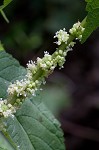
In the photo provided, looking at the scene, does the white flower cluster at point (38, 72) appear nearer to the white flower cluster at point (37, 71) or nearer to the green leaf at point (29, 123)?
the white flower cluster at point (37, 71)

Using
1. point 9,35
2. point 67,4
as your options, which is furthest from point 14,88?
point 67,4

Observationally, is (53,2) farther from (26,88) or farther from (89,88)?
(26,88)

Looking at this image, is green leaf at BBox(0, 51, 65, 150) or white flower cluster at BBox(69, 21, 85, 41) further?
green leaf at BBox(0, 51, 65, 150)

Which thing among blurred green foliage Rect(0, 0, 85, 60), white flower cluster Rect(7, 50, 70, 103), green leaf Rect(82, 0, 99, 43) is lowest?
white flower cluster Rect(7, 50, 70, 103)

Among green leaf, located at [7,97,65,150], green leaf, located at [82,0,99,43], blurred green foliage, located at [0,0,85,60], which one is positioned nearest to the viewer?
green leaf, located at [82,0,99,43]

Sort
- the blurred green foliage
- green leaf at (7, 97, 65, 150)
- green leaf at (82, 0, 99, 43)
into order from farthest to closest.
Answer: the blurred green foliage → green leaf at (7, 97, 65, 150) → green leaf at (82, 0, 99, 43)

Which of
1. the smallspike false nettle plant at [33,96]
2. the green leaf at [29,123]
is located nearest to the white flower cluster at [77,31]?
the smallspike false nettle plant at [33,96]

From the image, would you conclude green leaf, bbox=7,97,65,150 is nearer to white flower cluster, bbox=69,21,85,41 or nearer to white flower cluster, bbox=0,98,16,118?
white flower cluster, bbox=0,98,16,118

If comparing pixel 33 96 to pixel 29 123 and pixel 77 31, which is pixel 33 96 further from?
pixel 77 31

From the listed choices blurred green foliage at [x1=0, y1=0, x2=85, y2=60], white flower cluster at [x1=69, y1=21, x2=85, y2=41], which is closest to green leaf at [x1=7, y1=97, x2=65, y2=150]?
white flower cluster at [x1=69, y1=21, x2=85, y2=41]
